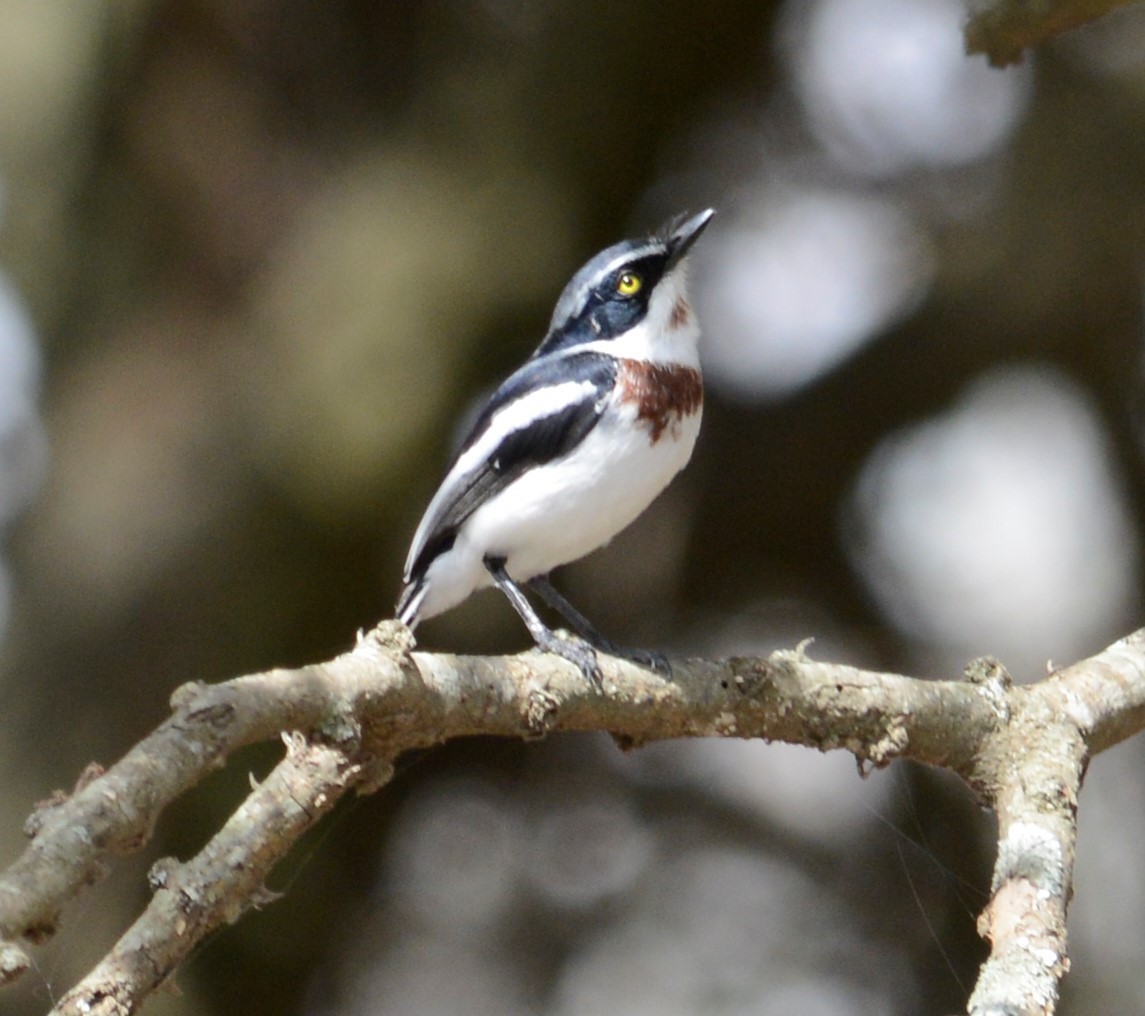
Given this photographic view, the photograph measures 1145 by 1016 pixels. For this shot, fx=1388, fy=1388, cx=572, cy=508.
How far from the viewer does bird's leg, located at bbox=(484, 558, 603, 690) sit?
10.6 feet

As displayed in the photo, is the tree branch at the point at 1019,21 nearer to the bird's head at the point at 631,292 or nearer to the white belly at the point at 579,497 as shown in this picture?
the bird's head at the point at 631,292

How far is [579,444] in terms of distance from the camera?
3.96 m

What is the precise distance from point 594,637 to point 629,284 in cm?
113

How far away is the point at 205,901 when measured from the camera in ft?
7.19

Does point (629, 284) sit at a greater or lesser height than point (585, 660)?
greater

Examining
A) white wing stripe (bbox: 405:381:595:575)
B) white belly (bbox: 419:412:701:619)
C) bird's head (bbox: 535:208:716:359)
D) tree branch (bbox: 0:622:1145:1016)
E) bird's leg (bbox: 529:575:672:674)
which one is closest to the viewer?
tree branch (bbox: 0:622:1145:1016)

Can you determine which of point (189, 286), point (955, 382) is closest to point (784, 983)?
point (955, 382)

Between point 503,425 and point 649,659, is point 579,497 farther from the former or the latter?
point 649,659

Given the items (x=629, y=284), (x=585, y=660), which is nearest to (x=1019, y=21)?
(x=629, y=284)

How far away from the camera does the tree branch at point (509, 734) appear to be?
2.00 meters

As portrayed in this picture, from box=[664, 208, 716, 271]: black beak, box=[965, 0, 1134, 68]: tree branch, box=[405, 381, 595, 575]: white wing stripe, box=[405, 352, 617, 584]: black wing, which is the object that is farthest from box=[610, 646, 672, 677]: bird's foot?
box=[965, 0, 1134, 68]: tree branch

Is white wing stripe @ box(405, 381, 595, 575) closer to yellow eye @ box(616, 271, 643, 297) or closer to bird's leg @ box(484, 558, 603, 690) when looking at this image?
bird's leg @ box(484, 558, 603, 690)

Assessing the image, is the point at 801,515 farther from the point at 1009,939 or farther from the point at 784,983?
the point at 1009,939

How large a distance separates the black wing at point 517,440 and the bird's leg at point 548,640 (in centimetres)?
17
